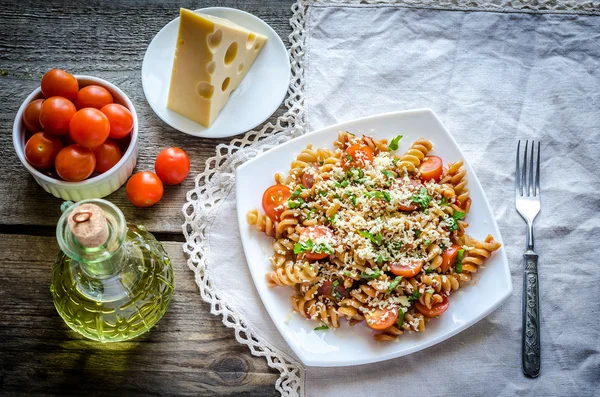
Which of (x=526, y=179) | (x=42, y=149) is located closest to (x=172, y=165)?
(x=42, y=149)

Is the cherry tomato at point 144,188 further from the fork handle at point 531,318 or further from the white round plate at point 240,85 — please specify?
the fork handle at point 531,318

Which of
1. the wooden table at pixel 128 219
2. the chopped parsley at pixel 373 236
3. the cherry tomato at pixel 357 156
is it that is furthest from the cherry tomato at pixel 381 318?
the cherry tomato at pixel 357 156

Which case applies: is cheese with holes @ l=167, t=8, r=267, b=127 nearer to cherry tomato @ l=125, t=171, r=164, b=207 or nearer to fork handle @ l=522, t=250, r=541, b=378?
cherry tomato @ l=125, t=171, r=164, b=207

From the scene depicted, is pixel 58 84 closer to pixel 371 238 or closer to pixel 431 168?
pixel 371 238

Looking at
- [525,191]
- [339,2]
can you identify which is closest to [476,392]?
[525,191]

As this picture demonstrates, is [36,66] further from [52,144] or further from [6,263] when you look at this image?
[6,263]

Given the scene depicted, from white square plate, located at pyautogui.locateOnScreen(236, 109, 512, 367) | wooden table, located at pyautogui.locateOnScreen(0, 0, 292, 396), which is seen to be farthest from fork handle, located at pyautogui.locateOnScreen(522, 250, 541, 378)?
wooden table, located at pyautogui.locateOnScreen(0, 0, 292, 396)
